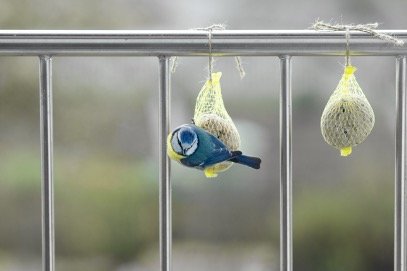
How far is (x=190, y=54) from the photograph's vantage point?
911mm

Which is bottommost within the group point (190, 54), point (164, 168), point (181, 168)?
point (181, 168)

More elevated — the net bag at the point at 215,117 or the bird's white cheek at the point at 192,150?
the net bag at the point at 215,117

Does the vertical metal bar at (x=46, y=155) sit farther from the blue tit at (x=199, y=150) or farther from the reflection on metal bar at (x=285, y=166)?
the reflection on metal bar at (x=285, y=166)

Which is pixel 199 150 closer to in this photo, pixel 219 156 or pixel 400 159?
pixel 219 156

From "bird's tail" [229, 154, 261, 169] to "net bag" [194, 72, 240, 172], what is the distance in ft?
0.08

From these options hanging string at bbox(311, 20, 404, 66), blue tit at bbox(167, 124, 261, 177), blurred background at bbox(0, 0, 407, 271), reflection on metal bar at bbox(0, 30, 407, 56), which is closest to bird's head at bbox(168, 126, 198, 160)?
blue tit at bbox(167, 124, 261, 177)

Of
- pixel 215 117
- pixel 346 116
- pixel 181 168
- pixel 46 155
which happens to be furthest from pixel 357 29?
pixel 181 168

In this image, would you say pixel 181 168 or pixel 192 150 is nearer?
pixel 192 150

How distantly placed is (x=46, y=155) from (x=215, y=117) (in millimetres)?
233

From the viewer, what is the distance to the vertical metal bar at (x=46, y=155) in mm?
944

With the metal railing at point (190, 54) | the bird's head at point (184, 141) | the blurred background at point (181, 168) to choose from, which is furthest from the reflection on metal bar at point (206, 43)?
the blurred background at point (181, 168)

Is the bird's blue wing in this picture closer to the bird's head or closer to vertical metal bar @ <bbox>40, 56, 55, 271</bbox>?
the bird's head

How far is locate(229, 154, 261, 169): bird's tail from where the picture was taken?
0.88 metres

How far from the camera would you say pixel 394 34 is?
3.00 feet
